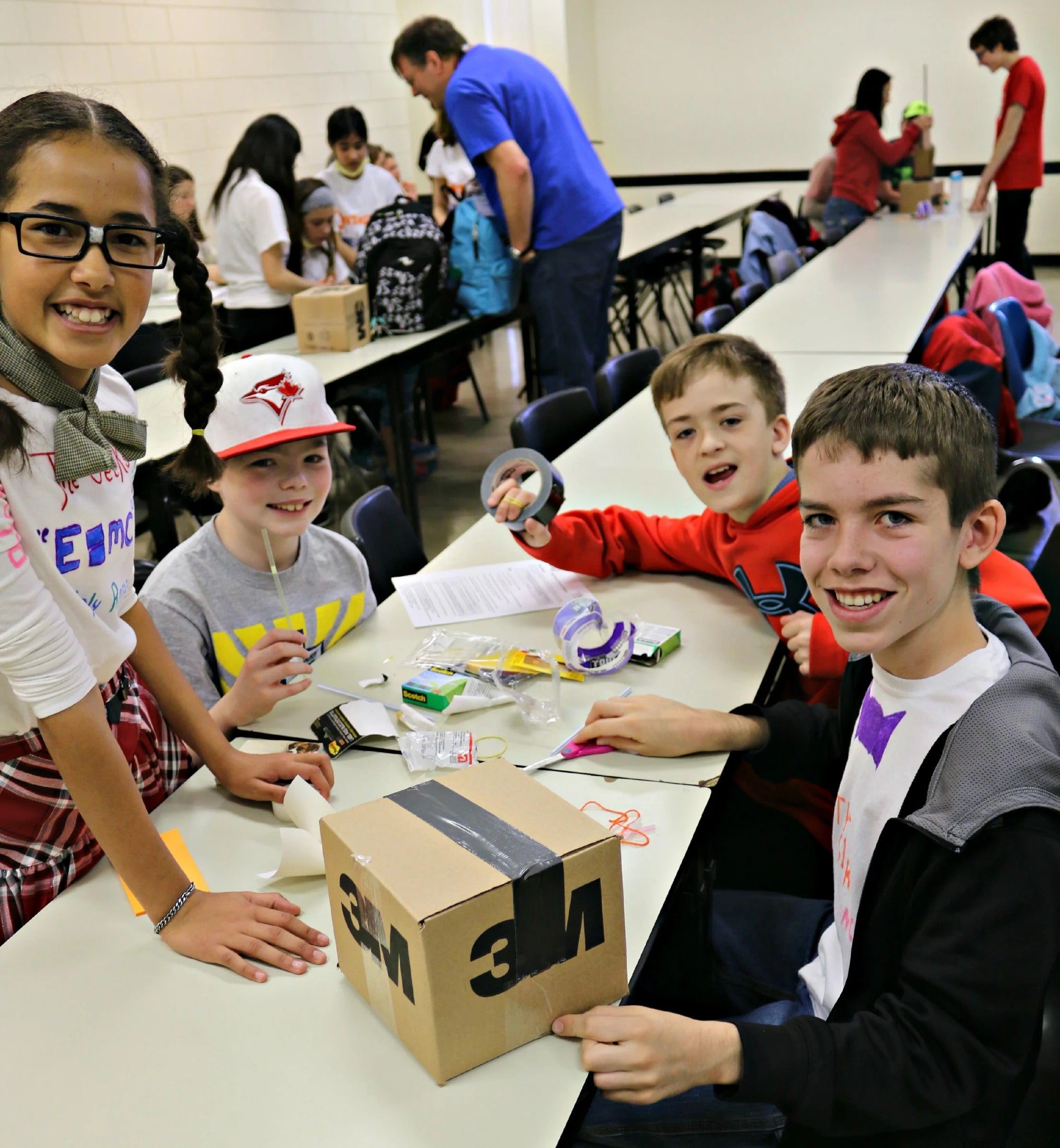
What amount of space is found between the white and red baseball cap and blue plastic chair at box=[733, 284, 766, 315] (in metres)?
3.28

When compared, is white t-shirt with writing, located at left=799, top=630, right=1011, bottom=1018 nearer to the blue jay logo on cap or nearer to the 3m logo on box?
the 3m logo on box

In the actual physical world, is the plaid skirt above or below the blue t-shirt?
below

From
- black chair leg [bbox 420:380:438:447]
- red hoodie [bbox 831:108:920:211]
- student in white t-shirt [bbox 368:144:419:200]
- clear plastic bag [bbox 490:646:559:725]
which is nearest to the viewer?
clear plastic bag [bbox 490:646:559:725]

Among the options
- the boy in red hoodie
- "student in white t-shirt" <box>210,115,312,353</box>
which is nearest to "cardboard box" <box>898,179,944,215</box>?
"student in white t-shirt" <box>210,115,312,353</box>

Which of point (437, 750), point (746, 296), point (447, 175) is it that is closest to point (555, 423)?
point (437, 750)

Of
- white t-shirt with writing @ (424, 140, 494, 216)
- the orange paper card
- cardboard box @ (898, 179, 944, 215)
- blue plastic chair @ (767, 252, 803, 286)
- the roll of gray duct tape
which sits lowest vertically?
the orange paper card

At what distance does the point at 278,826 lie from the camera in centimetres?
128

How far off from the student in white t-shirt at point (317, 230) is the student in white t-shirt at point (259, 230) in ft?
0.18

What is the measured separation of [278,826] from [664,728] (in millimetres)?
491

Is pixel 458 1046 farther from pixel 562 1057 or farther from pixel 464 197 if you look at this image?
pixel 464 197

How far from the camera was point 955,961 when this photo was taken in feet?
2.97

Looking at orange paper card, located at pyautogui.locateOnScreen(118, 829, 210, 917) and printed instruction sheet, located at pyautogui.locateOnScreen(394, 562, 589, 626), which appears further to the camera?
printed instruction sheet, located at pyautogui.locateOnScreen(394, 562, 589, 626)

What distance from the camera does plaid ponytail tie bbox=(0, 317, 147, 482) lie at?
3.36 ft

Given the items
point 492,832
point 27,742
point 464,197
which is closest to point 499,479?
point 27,742
